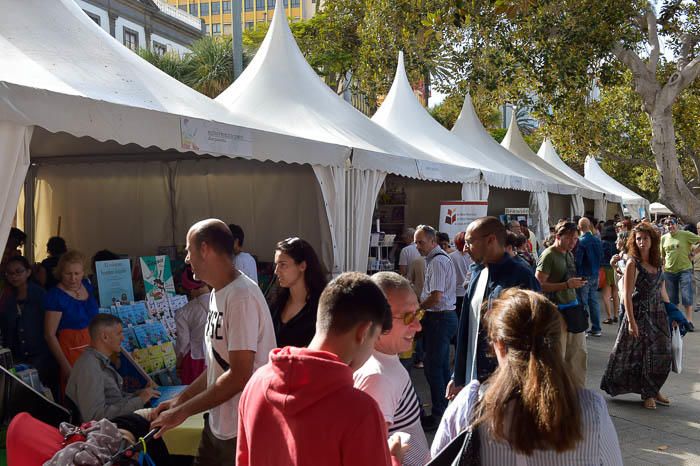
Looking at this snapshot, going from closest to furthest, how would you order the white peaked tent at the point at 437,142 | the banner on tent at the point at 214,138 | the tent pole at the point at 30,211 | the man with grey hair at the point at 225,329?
1. the man with grey hair at the point at 225,329
2. the banner on tent at the point at 214,138
3. the tent pole at the point at 30,211
4. the white peaked tent at the point at 437,142

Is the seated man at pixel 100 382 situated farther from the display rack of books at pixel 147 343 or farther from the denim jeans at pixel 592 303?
the denim jeans at pixel 592 303

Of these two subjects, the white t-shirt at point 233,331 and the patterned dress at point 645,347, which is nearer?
the white t-shirt at point 233,331

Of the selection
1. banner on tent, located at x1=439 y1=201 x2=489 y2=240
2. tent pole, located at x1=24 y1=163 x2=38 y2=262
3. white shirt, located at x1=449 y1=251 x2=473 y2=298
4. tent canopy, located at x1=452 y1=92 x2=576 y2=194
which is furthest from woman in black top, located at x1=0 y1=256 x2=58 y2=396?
tent canopy, located at x1=452 y1=92 x2=576 y2=194

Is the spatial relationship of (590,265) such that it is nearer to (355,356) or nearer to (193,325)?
(193,325)

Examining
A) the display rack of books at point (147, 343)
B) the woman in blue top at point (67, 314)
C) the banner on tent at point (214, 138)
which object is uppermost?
the banner on tent at point (214, 138)

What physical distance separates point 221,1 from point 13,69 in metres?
114

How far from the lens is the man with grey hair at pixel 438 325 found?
6594 millimetres

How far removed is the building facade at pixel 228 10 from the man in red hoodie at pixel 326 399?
110293mm

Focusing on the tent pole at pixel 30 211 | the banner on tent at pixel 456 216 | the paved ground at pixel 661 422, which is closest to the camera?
the paved ground at pixel 661 422

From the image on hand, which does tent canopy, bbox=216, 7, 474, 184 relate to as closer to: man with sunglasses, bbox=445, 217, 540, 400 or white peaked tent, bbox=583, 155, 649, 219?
man with sunglasses, bbox=445, 217, 540, 400

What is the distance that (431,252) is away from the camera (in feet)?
23.6

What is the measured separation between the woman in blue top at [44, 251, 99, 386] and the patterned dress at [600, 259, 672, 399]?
5.01 meters

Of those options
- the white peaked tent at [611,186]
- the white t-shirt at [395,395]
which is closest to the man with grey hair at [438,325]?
the white t-shirt at [395,395]

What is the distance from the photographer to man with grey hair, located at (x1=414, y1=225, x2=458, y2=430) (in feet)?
21.6
